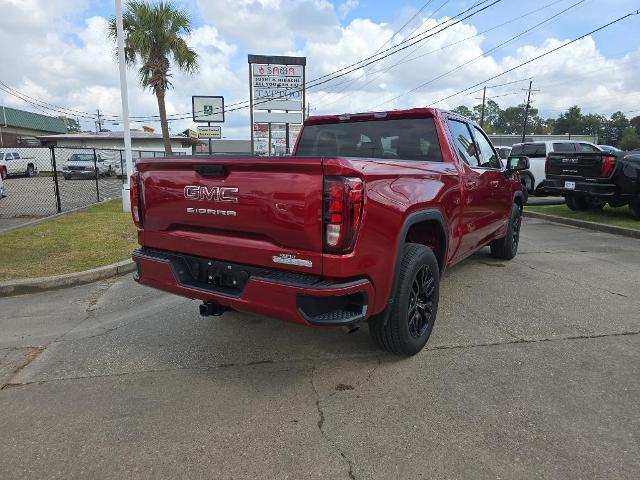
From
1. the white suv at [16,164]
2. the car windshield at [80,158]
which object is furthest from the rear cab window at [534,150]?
the white suv at [16,164]

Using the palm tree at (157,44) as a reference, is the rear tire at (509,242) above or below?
below

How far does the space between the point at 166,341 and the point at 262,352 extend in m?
0.88

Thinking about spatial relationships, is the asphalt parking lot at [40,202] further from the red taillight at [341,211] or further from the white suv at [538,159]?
the white suv at [538,159]

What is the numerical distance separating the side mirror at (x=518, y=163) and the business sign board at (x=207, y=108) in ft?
105

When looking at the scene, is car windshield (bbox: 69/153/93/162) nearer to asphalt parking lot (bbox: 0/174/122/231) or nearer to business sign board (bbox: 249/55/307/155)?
asphalt parking lot (bbox: 0/174/122/231)

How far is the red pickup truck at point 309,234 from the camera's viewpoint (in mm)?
2650

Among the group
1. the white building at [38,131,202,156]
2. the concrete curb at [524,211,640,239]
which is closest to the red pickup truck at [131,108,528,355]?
the concrete curb at [524,211,640,239]

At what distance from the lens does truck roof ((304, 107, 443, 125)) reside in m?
4.38

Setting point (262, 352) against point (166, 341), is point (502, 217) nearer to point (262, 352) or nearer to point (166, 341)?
point (262, 352)

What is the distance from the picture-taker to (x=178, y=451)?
2492mm

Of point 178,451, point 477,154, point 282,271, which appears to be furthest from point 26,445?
point 477,154

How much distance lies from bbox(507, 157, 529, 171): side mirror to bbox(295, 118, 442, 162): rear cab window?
2.04 meters

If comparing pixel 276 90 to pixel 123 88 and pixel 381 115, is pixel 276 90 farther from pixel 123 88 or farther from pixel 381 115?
pixel 381 115

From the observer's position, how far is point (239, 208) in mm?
2904
